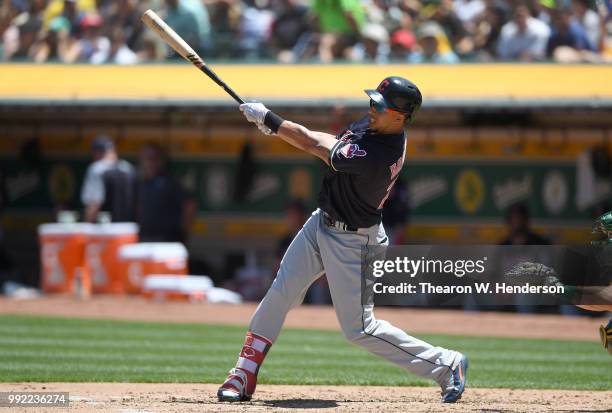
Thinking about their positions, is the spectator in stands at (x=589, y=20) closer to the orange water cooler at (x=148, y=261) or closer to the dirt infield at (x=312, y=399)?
the orange water cooler at (x=148, y=261)

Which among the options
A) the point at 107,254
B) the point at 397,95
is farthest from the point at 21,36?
the point at 397,95

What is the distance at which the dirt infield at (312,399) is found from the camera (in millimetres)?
6062

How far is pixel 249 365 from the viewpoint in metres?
6.32

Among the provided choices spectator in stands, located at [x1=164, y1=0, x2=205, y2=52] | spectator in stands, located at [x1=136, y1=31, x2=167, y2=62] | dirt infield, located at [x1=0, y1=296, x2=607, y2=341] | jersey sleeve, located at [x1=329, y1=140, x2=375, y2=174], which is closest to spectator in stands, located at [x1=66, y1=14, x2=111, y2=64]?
spectator in stands, located at [x1=136, y1=31, x2=167, y2=62]

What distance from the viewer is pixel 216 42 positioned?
13.8 metres

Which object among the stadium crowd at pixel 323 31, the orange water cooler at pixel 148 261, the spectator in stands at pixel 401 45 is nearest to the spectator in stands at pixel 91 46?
the stadium crowd at pixel 323 31

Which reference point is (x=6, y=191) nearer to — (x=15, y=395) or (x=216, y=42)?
(x=216, y=42)

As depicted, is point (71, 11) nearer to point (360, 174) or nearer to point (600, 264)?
point (360, 174)

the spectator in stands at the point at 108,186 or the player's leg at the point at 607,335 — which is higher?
the player's leg at the point at 607,335

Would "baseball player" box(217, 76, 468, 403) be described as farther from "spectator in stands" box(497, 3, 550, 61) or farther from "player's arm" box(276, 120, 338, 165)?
"spectator in stands" box(497, 3, 550, 61)

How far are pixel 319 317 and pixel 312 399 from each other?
5638 millimetres

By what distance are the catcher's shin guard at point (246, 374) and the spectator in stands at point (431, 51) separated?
22.7ft

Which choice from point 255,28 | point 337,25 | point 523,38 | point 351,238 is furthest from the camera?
point 255,28

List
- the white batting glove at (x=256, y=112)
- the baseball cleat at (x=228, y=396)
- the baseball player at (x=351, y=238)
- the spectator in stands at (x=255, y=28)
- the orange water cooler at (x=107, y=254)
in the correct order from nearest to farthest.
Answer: the baseball player at (x=351, y=238), the white batting glove at (x=256, y=112), the baseball cleat at (x=228, y=396), the orange water cooler at (x=107, y=254), the spectator in stands at (x=255, y=28)
